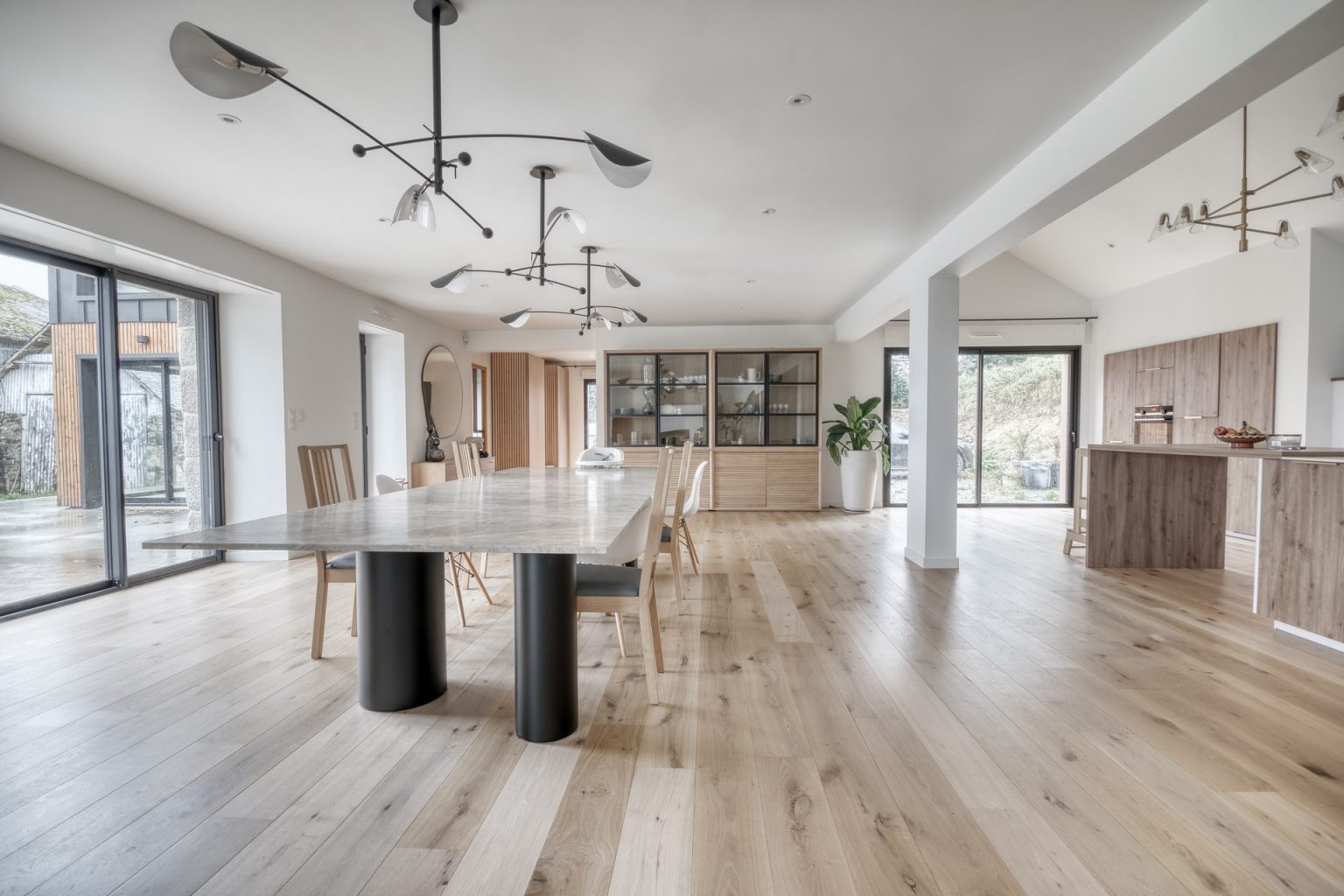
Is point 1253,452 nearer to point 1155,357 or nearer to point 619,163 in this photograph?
point 619,163

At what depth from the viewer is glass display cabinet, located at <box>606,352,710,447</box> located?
771 cm

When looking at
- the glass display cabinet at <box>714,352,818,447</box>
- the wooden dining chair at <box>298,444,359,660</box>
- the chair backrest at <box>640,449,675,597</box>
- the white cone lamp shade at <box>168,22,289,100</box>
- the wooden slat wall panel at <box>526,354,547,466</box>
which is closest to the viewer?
the white cone lamp shade at <box>168,22,289,100</box>

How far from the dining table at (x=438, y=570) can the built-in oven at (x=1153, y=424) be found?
613 centimetres

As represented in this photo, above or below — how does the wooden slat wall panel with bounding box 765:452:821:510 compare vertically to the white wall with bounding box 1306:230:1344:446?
below

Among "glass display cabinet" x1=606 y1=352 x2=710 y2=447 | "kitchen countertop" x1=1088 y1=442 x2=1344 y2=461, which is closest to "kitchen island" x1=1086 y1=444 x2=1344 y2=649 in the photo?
"kitchen countertop" x1=1088 y1=442 x2=1344 y2=461

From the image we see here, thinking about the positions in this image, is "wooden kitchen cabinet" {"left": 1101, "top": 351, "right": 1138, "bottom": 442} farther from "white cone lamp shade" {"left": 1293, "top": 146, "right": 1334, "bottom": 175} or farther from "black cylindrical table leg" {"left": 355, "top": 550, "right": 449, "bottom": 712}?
"black cylindrical table leg" {"left": 355, "top": 550, "right": 449, "bottom": 712}

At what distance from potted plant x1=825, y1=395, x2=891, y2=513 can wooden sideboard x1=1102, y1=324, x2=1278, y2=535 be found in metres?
2.51

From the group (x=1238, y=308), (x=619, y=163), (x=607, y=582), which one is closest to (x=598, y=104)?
(x=619, y=163)

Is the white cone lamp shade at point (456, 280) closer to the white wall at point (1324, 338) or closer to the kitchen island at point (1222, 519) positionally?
the kitchen island at point (1222, 519)

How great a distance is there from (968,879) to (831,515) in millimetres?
5818

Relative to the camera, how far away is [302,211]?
3619 mm

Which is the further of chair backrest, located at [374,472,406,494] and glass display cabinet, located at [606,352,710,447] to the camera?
glass display cabinet, located at [606,352,710,447]

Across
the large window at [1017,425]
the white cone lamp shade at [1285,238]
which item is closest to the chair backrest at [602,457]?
the white cone lamp shade at [1285,238]

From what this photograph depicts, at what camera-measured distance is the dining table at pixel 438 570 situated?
1612 millimetres
